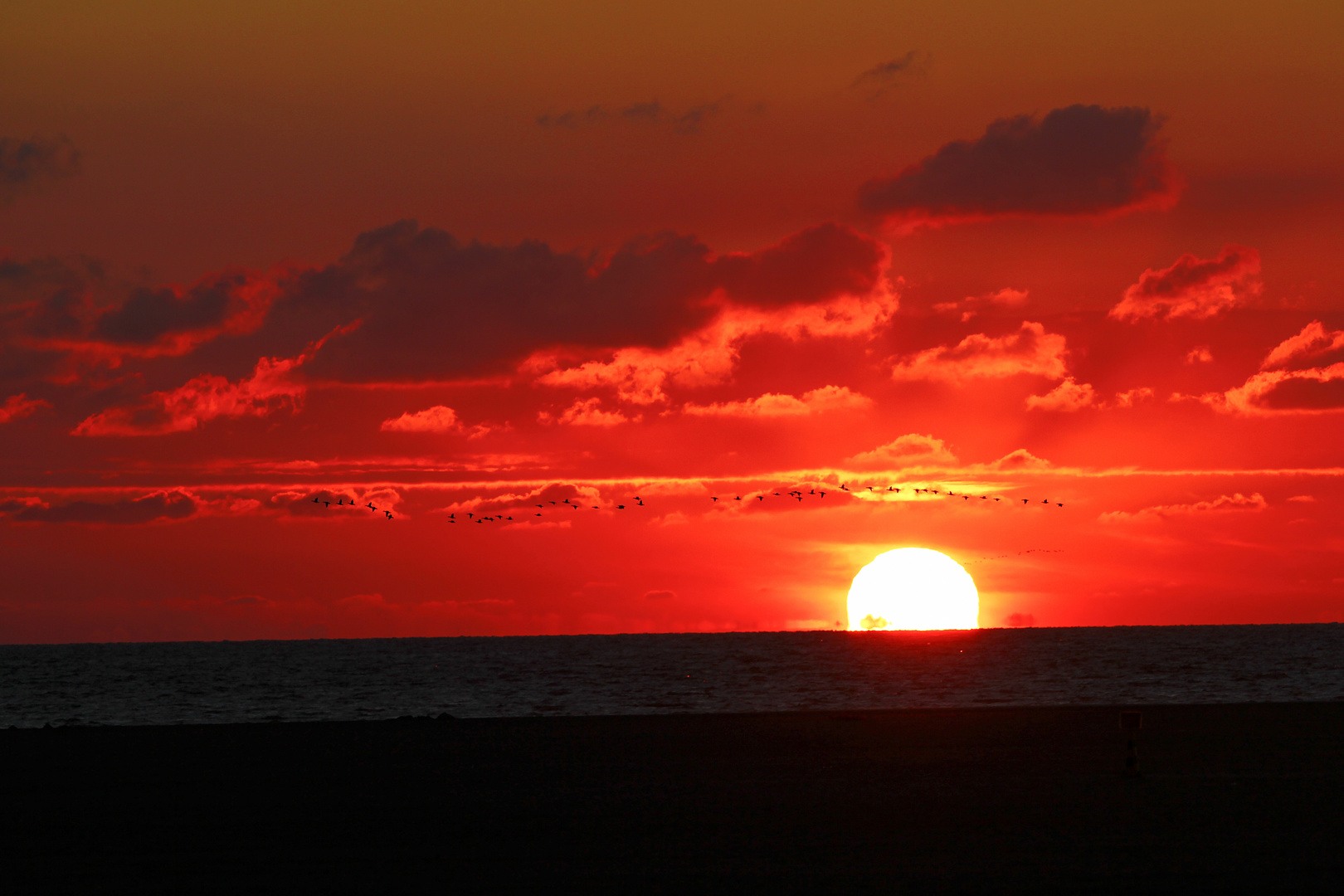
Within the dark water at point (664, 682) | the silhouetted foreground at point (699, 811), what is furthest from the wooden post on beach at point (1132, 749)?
the dark water at point (664, 682)

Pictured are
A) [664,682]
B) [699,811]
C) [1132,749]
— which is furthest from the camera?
[664,682]

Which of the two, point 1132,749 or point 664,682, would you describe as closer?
point 1132,749

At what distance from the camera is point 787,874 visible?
19.0 meters

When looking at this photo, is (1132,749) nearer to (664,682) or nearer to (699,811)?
(699,811)

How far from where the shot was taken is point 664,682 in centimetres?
9956

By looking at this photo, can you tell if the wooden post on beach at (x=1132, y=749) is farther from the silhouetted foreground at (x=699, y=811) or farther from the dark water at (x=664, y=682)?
the dark water at (x=664, y=682)

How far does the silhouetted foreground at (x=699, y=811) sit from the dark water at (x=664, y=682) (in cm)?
2677

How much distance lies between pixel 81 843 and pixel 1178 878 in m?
18.1

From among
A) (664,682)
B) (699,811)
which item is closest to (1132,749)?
(699,811)

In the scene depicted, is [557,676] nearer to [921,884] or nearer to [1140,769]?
[1140,769]

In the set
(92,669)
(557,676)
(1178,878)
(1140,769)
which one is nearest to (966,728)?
(1140,769)

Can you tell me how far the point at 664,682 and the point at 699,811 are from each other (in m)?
74.8

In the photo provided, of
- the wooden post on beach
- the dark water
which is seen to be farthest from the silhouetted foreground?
the dark water

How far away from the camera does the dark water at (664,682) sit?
72.9 meters
